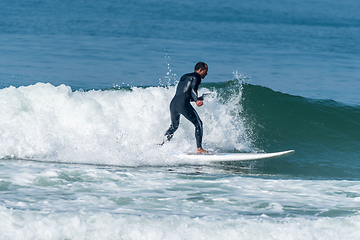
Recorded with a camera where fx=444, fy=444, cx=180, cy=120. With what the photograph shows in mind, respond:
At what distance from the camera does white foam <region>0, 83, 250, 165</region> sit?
8.48 meters

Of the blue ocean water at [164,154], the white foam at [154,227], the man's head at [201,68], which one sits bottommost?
the white foam at [154,227]

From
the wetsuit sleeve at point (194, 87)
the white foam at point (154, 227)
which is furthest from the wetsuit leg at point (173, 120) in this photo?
the white foam at point (154, 227)

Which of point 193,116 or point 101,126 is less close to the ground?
point 193,116

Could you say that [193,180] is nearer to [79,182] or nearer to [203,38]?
[79,182]

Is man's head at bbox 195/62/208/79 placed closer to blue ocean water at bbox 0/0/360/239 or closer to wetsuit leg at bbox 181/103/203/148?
wetsuit leg at bbox 181/103/203/148

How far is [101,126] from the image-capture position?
970 centimetres

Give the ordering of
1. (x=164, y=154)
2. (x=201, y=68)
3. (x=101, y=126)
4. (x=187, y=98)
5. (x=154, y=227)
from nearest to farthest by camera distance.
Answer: (x=154, y=227), (x=201, y=68), (x=187, y=98), (x=164, y=154), (x=101, y=126)

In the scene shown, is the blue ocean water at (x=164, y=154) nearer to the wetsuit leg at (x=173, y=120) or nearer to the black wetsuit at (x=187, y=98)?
the wetsuit leg at (x=173, y=120)

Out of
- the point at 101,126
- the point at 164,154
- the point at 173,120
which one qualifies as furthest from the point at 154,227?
the point at 101,126

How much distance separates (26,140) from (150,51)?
735 inches

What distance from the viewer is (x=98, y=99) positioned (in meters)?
11.0

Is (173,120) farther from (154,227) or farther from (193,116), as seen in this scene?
(154,227)

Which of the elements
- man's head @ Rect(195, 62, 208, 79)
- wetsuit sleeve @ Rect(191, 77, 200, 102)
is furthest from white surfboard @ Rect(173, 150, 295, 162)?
man's head @ Rect(195, 62, 208, 79)

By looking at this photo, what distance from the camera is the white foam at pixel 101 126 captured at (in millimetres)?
8477
